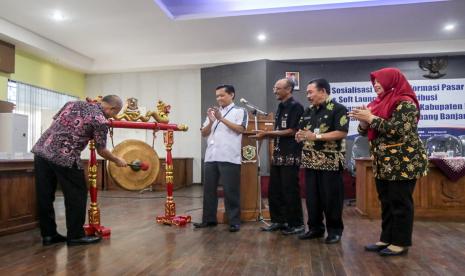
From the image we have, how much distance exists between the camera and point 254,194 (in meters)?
3.72

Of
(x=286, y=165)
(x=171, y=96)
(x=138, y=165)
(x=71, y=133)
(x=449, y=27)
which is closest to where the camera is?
(x=71, y=133)

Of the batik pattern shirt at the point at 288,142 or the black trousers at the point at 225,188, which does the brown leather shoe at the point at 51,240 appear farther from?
the batik pattern shirt at the point at 288,142

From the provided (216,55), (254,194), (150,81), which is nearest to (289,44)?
(216,55)

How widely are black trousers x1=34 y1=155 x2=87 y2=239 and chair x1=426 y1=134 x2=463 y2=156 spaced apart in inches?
233

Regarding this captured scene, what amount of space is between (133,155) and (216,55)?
486 centimetres

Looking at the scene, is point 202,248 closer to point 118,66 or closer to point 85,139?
point 85,139

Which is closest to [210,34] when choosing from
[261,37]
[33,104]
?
[261,37]

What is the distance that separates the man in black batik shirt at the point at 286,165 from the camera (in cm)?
306

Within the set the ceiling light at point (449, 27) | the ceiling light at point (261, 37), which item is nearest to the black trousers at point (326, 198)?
the ceiling light at point (261, 37)

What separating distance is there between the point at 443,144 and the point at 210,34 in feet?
15.0

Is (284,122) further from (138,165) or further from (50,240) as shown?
(50,240)

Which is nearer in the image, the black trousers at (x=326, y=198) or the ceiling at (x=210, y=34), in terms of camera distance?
the black trousers at (x=326, y=198)

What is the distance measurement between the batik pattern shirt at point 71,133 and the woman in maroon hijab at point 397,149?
69.1 inches

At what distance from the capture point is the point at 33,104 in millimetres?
7238
